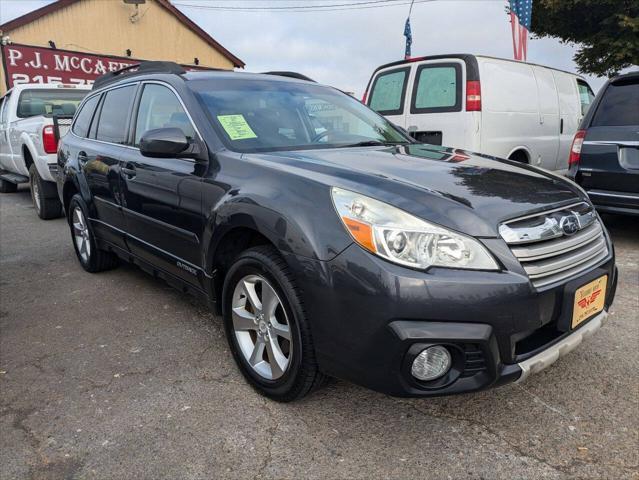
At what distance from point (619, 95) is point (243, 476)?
4.86m

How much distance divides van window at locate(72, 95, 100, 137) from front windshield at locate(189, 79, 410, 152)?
181cm

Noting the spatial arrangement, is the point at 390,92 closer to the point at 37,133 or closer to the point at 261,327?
the point at 37,133

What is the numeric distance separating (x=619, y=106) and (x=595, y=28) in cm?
1047

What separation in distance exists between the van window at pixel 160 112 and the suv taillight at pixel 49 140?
12.2 ft

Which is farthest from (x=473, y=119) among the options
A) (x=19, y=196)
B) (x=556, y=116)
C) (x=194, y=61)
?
(x=194, y=61)

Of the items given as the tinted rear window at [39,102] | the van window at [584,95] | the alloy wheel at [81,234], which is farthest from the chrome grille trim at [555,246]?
the tinted rear window at [39,102]

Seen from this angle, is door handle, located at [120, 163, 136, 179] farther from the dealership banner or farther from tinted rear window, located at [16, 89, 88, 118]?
the dealership banner

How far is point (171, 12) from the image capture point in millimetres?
21672

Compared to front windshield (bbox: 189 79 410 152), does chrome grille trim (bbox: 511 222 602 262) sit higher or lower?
lower

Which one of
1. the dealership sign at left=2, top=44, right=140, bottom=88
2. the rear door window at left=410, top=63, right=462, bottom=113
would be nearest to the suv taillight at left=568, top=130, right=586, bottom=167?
the rear door window at left=410, top=63, right=462, bottom=113

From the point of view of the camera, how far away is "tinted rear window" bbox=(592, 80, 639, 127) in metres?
4.72

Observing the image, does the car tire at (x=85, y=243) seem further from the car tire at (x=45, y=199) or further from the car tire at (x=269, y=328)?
the car tire at (x=45, y=199)

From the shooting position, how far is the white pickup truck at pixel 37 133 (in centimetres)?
664

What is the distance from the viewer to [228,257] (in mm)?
2672
